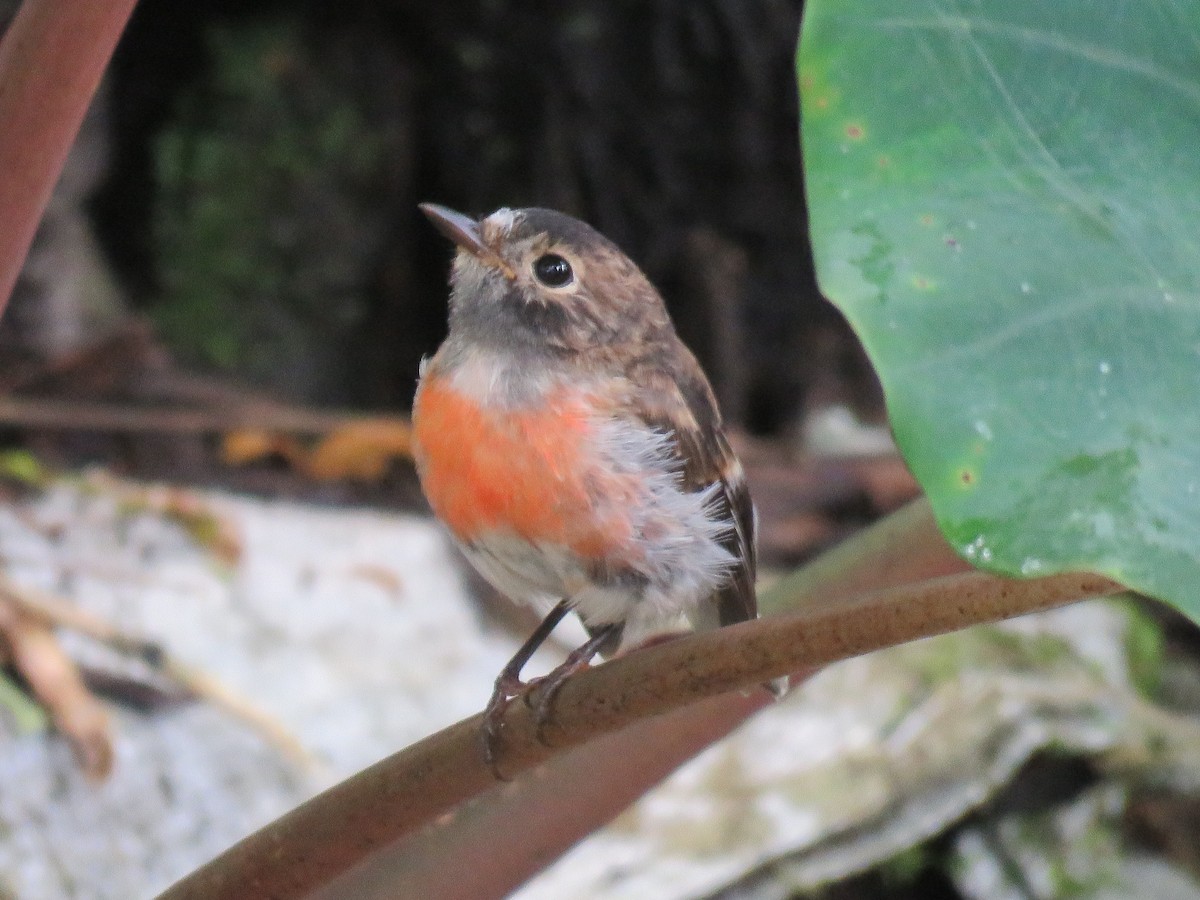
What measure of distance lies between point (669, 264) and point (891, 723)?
7.92ft

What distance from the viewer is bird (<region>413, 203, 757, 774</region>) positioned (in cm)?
271

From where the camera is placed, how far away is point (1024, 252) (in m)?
Result: 1.91

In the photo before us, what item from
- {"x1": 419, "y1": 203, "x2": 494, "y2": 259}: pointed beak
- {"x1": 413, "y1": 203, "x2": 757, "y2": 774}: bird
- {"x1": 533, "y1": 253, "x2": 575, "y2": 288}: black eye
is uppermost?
{"x1": 419, "y1": 203, "x2": 494, "y2": 259}: pointed beak

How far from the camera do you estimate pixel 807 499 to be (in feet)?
19.5

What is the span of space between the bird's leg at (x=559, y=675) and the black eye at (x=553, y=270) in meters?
0.69

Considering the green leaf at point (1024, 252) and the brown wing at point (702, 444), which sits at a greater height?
the green leaf at point (1024, 252)

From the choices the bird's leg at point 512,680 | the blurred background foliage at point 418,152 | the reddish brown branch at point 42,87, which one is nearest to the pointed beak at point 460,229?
the bird's leg at point 512,680

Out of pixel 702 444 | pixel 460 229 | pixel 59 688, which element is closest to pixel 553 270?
pixel 460 229

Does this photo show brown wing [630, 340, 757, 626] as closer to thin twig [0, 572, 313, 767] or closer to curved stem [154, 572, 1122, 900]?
curved stem [154, 572, 1122, 900]

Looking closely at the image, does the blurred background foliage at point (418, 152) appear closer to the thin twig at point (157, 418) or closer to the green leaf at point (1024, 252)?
the thin twig at point (157, 418)

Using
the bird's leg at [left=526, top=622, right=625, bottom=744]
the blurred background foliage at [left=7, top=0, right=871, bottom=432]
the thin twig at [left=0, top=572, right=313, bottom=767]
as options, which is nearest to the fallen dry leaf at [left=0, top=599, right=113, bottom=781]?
the thin twig at [left=0, top=572, right=313, bottom=767]

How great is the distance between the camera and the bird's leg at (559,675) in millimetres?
2299

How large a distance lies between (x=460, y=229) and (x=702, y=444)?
2.08ft

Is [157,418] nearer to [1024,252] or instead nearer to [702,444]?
[702,444]
